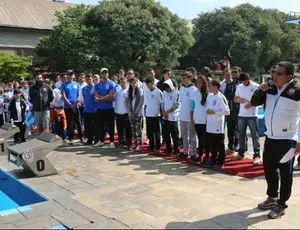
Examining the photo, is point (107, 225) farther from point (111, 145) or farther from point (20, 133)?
point (20, 133)

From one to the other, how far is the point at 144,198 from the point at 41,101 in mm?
5538

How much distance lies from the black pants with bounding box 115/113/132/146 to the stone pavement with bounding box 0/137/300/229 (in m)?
1.37

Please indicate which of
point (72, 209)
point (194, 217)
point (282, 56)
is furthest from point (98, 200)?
point (282, 56)

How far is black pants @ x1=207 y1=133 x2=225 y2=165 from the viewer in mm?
7391

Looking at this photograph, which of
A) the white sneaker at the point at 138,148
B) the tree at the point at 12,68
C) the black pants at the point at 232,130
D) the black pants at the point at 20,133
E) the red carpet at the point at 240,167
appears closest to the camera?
the red carpet at the point at 240,167

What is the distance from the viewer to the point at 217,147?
7.46m

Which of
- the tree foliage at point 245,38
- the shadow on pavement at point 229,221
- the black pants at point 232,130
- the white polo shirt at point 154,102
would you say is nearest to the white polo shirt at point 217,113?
the black pants at point 232,130

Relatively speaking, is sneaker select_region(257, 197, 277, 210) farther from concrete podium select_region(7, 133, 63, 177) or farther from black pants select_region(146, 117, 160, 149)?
black pants select_region(146, 117, 160, 149)

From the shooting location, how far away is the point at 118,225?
15.2ft

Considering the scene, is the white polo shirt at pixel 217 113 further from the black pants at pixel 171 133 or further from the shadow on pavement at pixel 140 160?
the black pants at pixel 171 133

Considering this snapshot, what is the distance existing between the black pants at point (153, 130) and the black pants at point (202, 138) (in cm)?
128

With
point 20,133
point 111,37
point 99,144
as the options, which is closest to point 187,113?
point 99,144

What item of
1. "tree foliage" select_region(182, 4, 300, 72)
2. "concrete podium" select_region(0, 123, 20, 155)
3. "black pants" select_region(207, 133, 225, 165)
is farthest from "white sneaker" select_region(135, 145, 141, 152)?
"tree foliage" select_region(182, 4, 300, 72)

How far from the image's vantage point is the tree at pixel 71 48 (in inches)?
1073
